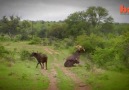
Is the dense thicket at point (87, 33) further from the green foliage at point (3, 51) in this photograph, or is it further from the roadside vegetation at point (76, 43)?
the green foliage at point (3, 51)

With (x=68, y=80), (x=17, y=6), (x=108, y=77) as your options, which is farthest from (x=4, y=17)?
(x=108, y=77)

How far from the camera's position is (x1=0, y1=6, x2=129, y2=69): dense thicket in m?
10.8

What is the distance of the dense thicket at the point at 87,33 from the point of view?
10.8m

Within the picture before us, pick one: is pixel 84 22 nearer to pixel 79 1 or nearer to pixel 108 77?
pixel 79 1

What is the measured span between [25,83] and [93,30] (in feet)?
9.33

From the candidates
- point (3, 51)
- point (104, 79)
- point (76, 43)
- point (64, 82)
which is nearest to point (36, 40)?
point (3, 51)

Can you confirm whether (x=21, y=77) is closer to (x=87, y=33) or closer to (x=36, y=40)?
(x=36, y=40)

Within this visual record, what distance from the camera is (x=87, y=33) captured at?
10844 mm

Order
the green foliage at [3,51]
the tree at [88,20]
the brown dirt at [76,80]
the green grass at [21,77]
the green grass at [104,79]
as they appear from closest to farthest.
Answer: the green grass at [21,77] → the brown dirt at [76,80] → the green grass at [104,79] → the green foliage at [3,51] → the tree at [88,20]

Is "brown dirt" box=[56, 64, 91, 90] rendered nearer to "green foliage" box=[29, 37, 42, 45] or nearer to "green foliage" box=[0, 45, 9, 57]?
"green foliage" box=[29, 37, 42, 45]

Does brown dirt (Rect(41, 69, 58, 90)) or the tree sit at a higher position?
the tree

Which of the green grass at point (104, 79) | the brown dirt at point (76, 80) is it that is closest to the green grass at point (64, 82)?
the brown dirt at point (76, 80)

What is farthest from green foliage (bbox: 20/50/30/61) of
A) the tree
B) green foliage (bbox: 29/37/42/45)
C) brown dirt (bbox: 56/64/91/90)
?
the tree

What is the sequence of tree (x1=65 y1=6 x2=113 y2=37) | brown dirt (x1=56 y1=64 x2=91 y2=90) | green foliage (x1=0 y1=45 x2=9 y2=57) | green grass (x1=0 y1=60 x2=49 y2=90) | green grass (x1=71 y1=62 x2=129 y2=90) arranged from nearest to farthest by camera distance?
green grass (x1=0 y1=60 x2=49 y2=90) < brown dirt (x1=56 y1=64 x2=91 y2=90) < green grass (x1=71 y1=62 x2=129 y2=90) < green foliage (x1=0 y1=45 x2=9 y2=57) < tree (x1=65 y1=6 x2=113 y2=37)
